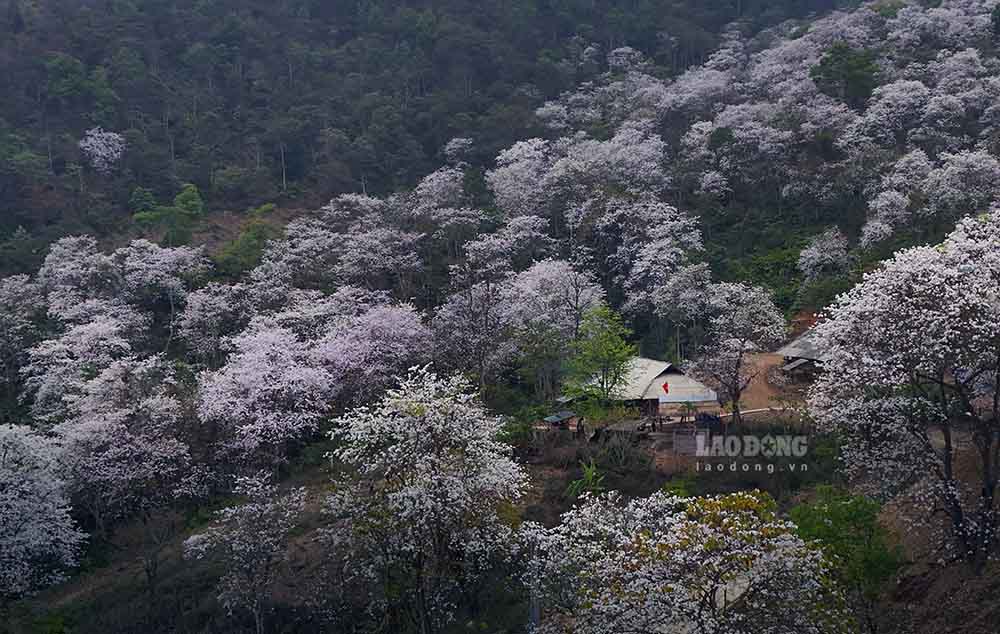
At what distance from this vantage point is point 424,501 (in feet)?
48.5

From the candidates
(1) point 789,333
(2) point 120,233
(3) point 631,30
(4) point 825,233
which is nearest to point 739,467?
(1) point 789,333

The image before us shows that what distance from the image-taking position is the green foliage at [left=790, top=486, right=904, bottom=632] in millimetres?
12320

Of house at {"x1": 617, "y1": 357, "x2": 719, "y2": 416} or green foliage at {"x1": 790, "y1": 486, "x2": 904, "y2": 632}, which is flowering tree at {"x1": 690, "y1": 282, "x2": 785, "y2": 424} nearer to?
house at {"x1": 617, "y1": 357, "x2": 719, "y2": 416}

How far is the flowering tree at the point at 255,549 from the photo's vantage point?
17625 mm

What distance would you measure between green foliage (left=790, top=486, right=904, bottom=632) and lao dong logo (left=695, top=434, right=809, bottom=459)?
7815 millimetres

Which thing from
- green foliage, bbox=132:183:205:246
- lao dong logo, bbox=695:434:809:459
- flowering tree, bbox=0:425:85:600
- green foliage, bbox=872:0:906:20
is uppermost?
green foliage, bbox=872:0:906:20

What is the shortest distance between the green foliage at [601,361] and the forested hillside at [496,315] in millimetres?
141

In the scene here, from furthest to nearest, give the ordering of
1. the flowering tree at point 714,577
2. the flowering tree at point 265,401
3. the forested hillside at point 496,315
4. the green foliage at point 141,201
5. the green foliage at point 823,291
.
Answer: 1. the green foliage at point 141,201
2. the green foliage at point 823,291
3. the flowering tree at point 265,401
4. the forested hillside at point 496,315
5. the flowering tree at point 714,577

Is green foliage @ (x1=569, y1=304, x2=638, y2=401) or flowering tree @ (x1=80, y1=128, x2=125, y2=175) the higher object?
flowering tree @ (x1=80, y1=128, x2=125, y2=175)

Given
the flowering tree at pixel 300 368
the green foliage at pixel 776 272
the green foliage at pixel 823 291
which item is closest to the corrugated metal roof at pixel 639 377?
the green foliage at pixel 823 291

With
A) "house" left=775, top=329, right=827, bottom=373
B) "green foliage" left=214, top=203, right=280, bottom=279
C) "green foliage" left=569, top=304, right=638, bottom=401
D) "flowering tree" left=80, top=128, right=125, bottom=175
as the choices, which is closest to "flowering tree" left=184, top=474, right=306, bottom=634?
"green foliage" left=569, top=304, right=638, bottom=401

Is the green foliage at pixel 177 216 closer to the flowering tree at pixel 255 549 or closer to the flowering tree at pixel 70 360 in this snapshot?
the flowering tree at pixel 70 360

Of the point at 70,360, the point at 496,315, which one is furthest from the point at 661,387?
the point at 70,360

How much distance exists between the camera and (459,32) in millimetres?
59625
